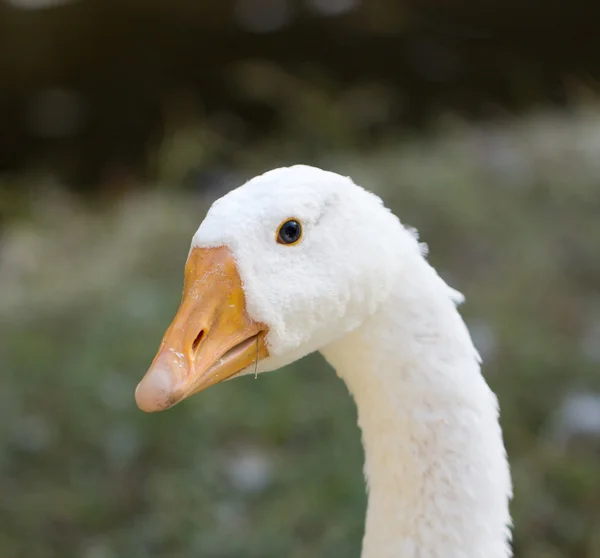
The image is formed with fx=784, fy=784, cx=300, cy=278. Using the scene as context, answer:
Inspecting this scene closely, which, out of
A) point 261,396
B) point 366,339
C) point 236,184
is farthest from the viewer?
point 236,184

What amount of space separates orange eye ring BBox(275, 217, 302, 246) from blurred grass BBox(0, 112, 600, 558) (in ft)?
5.70

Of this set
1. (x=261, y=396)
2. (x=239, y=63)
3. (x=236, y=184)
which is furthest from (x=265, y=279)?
(x=239, y=63)

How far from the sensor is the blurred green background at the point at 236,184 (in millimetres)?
2953

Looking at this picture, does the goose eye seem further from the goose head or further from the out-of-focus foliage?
the out-of-focus foliage

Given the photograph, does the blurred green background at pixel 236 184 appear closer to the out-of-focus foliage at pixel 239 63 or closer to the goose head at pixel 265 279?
the out-of-focus foliage at pixel 239 63

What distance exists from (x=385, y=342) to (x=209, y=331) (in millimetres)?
350

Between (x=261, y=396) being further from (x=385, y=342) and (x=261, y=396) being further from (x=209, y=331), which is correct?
(x=209, y=331)

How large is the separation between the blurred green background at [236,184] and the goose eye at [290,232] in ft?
5.71

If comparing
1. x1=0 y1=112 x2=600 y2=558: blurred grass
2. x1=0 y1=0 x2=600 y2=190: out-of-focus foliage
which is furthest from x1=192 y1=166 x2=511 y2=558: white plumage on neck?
x1=0 y1=0 x2=600 y2=190: out-of-focus foliage

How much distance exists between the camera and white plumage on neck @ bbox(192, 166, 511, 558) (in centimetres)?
130

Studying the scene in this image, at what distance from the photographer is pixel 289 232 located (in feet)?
4.27

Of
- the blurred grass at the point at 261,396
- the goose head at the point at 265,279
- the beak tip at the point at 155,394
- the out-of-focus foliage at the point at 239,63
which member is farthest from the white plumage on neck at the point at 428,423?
the out-of-focus foliage at the point at 239,63

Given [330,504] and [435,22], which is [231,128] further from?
[330,504]

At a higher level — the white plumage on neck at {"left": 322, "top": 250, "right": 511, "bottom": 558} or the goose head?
the goose head
